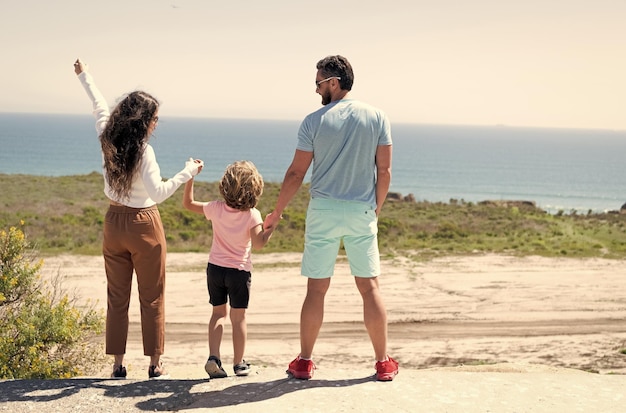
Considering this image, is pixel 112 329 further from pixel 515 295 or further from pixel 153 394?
pixel 515 295

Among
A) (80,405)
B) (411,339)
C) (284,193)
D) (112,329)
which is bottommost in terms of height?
(411,339)

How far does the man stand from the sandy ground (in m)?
3.74

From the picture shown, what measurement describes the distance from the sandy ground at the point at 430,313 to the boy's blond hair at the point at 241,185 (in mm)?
3719

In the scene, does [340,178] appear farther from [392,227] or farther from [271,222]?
[392,227]

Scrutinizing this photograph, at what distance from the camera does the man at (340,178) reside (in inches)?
200

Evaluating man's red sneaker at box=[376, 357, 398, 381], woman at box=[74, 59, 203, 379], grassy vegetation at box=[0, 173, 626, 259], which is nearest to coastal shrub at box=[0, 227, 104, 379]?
woman at box=[74, 59, 203, 379]

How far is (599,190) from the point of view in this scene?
112312mm

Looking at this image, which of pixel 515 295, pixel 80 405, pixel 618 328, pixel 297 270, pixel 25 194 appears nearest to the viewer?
pixel 80 405

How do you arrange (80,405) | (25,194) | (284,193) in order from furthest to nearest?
(25,194), (284,193), (80,405)

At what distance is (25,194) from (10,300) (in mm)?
31251

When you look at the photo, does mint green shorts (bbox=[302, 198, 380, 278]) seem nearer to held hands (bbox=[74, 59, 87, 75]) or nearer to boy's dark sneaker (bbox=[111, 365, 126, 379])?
boy's dark sneaker (bbox=[111, 365, 126, 379])

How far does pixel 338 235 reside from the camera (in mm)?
5152

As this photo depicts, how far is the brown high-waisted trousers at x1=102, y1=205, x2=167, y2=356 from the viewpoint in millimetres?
5090

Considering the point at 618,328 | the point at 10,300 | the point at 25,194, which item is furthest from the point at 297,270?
the point at 25,194
